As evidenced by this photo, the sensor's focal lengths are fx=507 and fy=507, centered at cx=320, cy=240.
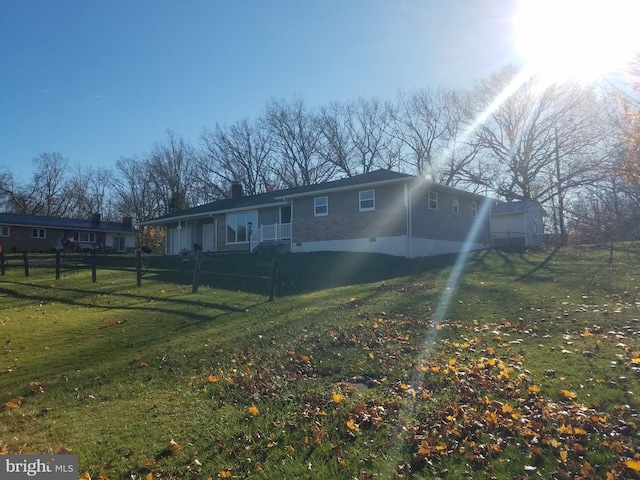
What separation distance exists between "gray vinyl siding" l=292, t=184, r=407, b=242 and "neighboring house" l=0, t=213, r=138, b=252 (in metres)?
24.6

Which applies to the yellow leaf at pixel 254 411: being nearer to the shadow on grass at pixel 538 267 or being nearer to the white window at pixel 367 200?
the shadow on grass at pixel 538 267

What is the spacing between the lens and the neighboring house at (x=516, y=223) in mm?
37375

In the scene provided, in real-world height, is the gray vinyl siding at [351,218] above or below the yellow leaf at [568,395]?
above

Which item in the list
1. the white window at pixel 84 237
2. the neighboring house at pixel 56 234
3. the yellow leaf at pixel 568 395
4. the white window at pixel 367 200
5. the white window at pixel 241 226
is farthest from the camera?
the white window at pixel 84 237

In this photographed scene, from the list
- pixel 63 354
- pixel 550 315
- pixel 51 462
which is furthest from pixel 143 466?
pixel 550 315

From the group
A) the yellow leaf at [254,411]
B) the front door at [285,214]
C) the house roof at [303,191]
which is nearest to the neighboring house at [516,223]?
the house roof at [303,191]

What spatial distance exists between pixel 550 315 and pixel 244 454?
794 centimetres

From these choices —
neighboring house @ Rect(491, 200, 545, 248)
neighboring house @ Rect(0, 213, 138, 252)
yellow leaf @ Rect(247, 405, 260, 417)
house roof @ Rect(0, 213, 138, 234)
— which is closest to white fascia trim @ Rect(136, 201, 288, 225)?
neighboring house @ Rect(0, 213, 138, 252)

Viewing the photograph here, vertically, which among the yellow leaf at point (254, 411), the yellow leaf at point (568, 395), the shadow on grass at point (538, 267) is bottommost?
the yellow leaf at point (254, 411)

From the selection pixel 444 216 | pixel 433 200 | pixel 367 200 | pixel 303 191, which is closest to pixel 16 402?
pixel 367 200

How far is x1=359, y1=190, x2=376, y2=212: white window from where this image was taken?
25625mm

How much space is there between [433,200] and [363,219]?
4.04 meters

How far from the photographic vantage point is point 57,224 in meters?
46.0

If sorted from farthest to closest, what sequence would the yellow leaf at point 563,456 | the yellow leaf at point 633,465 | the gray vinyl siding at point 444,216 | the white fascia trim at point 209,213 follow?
1. the white fascia trim at point 209,213
2. the gray vinyl siding at point 444,216
3. the yellow leaf at point 563,456
4. the yellow leaf at point 633,465
